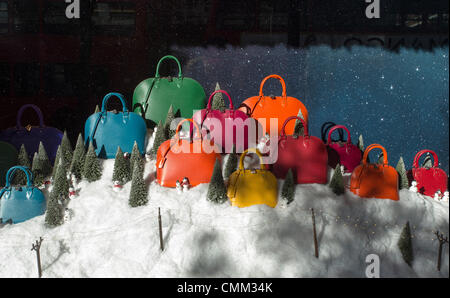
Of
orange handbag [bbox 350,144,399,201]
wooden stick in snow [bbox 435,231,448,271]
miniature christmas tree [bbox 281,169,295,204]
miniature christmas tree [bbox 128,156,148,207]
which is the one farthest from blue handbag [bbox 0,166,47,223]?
wooden stick in snow [bbox 435,231,448,271]

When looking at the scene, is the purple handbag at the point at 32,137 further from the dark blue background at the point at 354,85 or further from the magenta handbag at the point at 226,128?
the dark blue background at the point at 354,85

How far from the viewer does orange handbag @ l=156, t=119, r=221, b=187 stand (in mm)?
4848

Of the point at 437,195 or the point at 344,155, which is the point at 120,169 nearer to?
the point at 344,155

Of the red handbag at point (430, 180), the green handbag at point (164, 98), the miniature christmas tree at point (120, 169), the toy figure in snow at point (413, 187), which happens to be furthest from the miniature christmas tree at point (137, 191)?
the red handbag at point (430, 180)

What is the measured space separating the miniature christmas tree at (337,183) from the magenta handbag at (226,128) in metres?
1.09

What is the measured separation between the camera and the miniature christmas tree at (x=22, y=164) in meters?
5.05

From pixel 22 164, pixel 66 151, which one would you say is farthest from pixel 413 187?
pixel 22 164

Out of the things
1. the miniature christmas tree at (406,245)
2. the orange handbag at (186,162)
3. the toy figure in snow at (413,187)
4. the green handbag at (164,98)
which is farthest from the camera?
the green handbag at (164,98)

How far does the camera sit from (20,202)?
461 centimetres

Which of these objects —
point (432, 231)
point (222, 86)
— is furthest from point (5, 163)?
point (432, 231)

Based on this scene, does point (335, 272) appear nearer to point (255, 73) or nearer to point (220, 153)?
point (220, 153)

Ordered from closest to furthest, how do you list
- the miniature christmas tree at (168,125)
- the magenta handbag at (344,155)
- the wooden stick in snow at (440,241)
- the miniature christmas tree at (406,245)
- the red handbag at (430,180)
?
the wooden stick in snow at (440,241) < the miniature christmas tree at (406,245) < the red handbag at (430,180) < the magenta handbag at (344,155) < the miniature christmas tree at (168,125)

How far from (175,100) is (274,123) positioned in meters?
1.31

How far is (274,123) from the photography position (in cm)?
575
